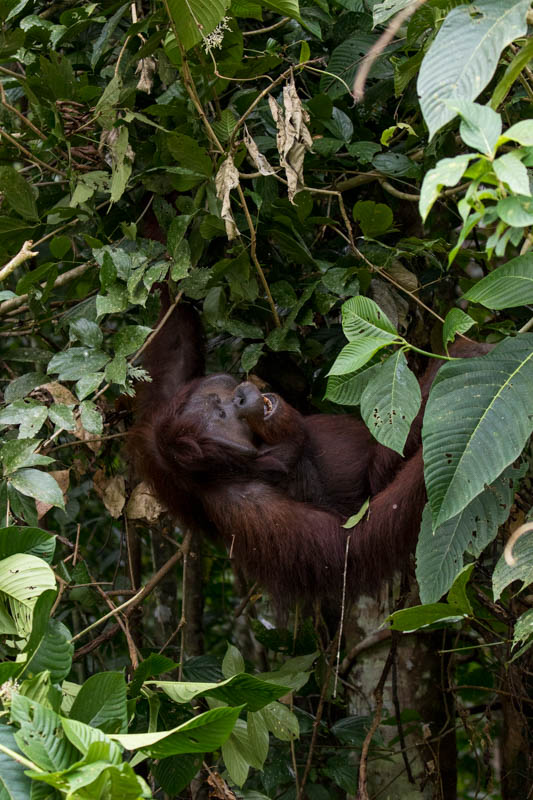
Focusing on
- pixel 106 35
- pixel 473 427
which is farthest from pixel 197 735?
pixel 106 35

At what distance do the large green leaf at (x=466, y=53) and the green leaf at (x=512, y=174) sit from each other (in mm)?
182

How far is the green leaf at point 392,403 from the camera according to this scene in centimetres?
208

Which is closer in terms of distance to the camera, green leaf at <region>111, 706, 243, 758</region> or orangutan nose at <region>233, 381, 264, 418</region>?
green leaf at <region>111, 706, 243, 758</region>

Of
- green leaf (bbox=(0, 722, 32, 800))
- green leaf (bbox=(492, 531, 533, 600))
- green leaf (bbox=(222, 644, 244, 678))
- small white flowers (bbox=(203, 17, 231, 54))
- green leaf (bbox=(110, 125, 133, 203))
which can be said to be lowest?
green leaf (bbox=(222, 644, 244, 678))

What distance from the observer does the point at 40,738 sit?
1.61 meters

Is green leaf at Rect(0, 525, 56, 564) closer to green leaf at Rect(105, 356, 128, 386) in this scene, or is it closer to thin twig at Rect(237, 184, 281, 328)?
green leaf at Rect(105, 356, 128, 386)

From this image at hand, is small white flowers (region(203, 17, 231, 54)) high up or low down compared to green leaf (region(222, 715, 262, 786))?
up

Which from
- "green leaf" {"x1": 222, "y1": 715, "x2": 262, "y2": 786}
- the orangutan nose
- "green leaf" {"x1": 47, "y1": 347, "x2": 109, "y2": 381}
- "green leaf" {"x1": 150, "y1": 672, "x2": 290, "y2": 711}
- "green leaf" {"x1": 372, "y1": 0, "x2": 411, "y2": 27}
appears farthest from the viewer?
the orangutan nose

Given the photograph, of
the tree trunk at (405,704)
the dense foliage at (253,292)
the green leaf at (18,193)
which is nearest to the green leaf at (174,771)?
the dense foliage at (253,292)

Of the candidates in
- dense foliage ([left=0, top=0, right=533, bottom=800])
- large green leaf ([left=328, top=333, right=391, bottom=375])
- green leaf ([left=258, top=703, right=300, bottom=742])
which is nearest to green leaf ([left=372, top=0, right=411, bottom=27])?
dense foliage ([left=0, top=0, right=533, bottom=800])

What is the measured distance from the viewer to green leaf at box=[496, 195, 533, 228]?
149cm

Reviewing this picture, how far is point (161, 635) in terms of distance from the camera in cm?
443

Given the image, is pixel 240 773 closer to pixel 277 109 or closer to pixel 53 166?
pixel 277 109

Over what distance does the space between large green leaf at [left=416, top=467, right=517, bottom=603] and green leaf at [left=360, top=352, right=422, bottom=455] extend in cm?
24
